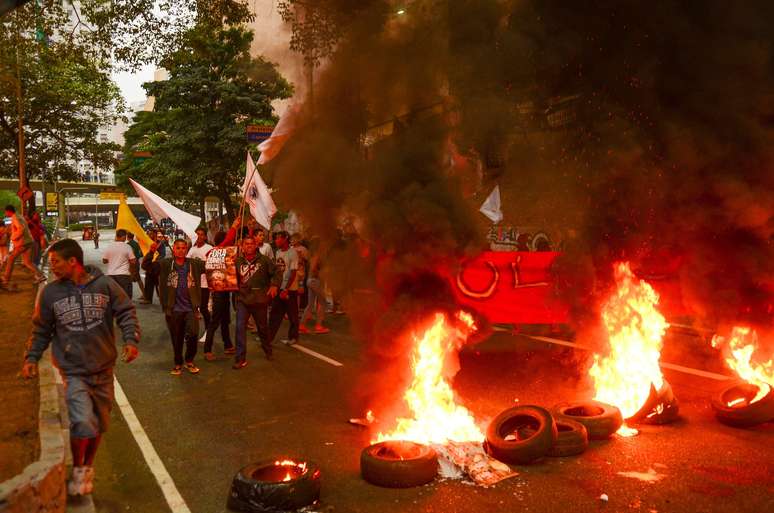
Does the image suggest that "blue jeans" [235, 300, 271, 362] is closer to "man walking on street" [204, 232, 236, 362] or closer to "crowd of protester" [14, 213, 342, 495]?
"crowd of protester" [14, 213, 342, 495]

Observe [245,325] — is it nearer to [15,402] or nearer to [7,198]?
[15,402]

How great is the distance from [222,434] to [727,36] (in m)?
7.10

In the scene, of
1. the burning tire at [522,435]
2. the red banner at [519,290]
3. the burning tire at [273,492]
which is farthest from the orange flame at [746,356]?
the burning tire at [273,492]

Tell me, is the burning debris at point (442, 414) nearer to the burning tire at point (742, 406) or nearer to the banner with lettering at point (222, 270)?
the burning tire at point (742, 406)

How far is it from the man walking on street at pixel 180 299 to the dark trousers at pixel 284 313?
1.38 meters

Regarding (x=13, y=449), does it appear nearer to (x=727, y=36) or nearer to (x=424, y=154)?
(x=424, y=154)

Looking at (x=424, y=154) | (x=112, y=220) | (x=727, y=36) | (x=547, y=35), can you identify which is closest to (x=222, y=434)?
(x=424, y=154)

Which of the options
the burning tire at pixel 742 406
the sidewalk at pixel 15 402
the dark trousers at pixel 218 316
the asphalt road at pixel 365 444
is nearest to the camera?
the asphalt road at pixel 365 444

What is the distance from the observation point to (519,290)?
9578 mm

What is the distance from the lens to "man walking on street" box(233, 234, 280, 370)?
9.00 meters

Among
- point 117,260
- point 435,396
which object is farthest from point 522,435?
point 117,260

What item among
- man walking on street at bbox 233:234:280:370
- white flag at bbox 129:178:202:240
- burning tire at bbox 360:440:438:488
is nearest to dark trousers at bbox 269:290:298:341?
man walking on street at bbox 233:234:280:370

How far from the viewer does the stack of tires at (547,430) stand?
5.23 metres

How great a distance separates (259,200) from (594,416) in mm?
8524
